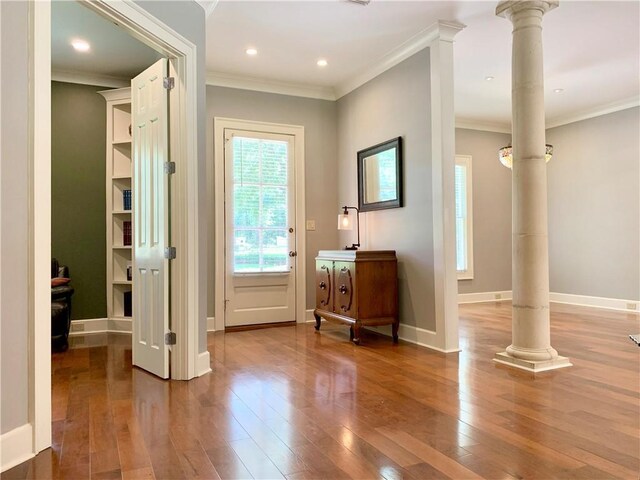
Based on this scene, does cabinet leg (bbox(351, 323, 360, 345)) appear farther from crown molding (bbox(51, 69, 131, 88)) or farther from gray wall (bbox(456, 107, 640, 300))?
crown molding (bbox(51, 69, 131, 88))

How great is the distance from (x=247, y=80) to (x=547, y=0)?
10.2 ft

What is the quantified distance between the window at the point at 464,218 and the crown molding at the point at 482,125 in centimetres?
49

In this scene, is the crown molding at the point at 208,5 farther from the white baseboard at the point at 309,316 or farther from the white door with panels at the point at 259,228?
the white baseboard at the point at 309,316

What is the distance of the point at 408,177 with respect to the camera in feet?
14.4

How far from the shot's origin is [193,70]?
3.23 meters

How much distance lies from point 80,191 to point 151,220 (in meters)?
2.14

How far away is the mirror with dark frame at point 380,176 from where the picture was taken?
4.51 metres

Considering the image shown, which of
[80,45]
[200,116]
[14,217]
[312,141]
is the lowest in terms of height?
[14,217]

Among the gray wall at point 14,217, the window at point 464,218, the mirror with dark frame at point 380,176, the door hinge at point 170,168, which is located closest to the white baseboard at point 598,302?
the window at point 464,218

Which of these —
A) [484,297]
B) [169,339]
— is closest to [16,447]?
[169,339]

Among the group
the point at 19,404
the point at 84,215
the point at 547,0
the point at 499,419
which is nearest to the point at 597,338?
the point at 499,419

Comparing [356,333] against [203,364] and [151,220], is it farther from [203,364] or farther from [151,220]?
[151,220]

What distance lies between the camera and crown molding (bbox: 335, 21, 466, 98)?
13.0 ft

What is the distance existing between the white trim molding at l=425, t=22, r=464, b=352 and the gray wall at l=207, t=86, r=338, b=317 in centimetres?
189
